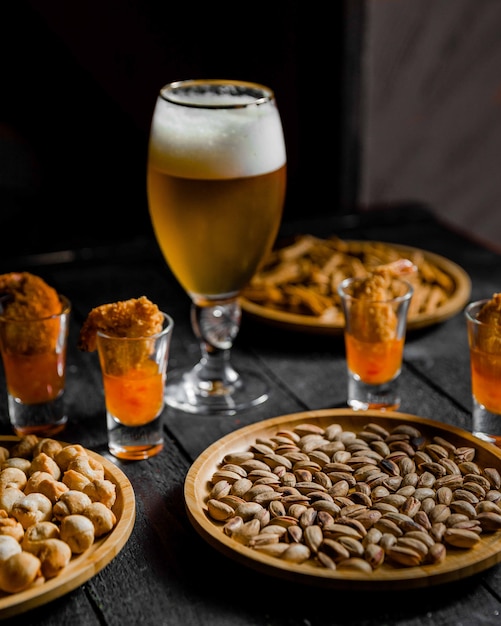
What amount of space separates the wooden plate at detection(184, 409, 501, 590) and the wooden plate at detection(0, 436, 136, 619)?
2.4 inches

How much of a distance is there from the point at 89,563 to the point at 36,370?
347 millimetres

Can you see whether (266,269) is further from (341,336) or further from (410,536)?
(410,536)

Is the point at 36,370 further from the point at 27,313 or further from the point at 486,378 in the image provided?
the point at 486,378

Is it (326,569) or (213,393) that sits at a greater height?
(326,569)

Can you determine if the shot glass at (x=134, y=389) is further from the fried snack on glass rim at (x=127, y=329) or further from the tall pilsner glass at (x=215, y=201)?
the tall pilsner glass at (x=215, y=201)

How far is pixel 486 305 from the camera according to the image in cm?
107

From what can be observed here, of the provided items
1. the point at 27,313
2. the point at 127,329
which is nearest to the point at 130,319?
the point at 127,329

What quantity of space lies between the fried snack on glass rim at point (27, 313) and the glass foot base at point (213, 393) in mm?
201

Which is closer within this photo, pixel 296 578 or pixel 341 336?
pixel 296 578

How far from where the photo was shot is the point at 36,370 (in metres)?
1.11

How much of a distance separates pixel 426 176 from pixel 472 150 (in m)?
0.16

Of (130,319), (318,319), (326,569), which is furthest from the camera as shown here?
(318,319)

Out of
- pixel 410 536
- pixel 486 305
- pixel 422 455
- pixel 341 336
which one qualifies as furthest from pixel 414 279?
pixel 410 536

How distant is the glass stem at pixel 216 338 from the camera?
4.18 feet
